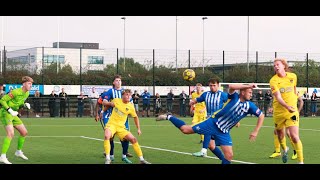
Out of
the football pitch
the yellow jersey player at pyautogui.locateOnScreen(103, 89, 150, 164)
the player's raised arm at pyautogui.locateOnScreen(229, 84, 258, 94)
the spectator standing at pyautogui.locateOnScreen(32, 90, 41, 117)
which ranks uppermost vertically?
the player's raised arm at pyautogui.locateOnScreen(229, 84, 258, 94)

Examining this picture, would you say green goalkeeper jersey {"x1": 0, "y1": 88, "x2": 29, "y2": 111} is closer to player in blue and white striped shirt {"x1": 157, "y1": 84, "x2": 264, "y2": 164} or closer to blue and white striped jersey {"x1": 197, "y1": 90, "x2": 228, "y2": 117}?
blue and white striped jersey {"x1": 197, "y1": 90, "x2": 228, "y2": 117}

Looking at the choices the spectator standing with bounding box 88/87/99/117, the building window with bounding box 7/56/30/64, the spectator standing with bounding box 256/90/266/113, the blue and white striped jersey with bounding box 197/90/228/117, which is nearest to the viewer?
the blue and white striped jersey with bounding box 197/90/228/117

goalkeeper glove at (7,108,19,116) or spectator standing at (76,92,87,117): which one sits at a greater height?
goalkeeper glove at (7,108,19,116)

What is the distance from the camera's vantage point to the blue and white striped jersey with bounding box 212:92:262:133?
1305 cm

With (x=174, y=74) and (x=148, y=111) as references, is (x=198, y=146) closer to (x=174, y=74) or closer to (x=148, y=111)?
(x=148, y=111)

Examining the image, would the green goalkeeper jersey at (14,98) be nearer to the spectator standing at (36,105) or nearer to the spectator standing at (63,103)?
the spectator standing at (63,103)

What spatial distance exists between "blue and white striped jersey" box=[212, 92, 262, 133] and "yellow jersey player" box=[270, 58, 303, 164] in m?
1.26

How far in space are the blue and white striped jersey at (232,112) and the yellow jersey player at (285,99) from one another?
1264 mm

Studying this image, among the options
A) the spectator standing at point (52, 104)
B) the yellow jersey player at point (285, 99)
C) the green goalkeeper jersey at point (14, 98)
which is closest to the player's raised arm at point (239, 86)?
the yellow jersey player at point (285, 99)

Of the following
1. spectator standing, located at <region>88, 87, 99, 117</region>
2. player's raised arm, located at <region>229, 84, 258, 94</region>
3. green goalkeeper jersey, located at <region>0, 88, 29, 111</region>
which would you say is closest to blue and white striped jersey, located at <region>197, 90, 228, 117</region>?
player's raised arm, located at <region>229, 84, 258, 94</region>

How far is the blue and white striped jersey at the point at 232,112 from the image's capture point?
13047mm

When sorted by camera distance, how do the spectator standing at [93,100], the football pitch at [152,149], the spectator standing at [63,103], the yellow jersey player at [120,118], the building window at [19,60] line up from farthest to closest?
1. the building window at [19,60]
2. the spectator standing at [93,100]
3. the spectator standing at [63,103]
4. the football pitch at [152,149]
5. the yellow jersey player at [120,118]

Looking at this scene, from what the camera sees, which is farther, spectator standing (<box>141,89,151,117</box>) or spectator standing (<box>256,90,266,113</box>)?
spectator standing (<box>256,90,266,113</box>)
